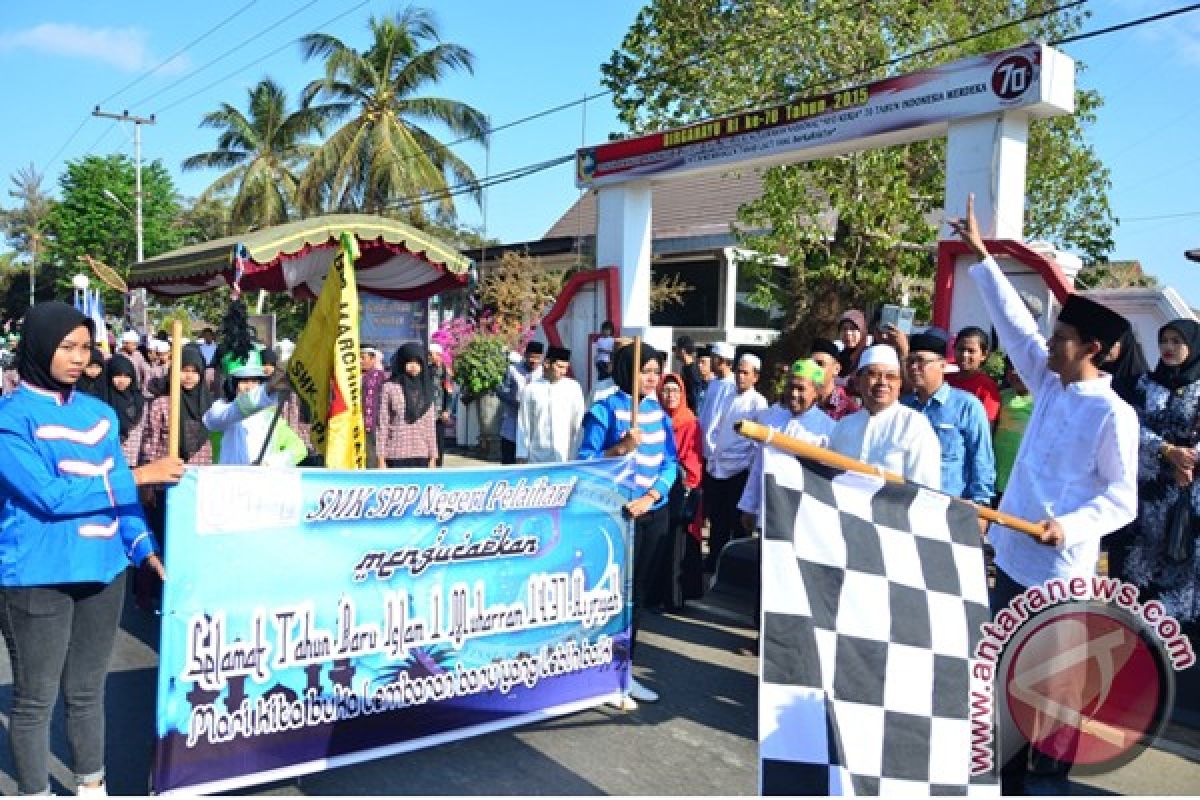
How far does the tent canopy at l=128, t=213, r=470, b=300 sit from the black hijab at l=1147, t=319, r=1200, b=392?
24.5 feet

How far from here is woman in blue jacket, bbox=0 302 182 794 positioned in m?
3.11

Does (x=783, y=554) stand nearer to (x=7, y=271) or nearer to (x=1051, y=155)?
(x=1051, y=155)

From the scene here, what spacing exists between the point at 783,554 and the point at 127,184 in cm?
4666

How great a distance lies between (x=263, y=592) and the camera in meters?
3.44

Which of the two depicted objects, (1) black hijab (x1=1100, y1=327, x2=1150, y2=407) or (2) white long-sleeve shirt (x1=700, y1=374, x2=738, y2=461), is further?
(2) white long-sleeve shirt (x1=700, y1=374, x2=738, y2=461)

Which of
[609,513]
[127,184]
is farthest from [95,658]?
[127,184]

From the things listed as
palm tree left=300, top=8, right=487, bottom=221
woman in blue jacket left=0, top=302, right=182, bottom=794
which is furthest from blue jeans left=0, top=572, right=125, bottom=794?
palm tree left=300, top=8, right=487, bottom=221

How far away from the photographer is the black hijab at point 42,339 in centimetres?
316

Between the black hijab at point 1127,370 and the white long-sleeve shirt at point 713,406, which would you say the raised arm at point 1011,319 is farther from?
the white long-sleeve shirt at point 713,406

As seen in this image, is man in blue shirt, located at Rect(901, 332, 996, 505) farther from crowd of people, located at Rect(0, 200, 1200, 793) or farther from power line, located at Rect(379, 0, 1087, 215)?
power line, located at Rect(379, 0, 1087, 215)

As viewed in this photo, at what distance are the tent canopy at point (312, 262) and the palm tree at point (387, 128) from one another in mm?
10183

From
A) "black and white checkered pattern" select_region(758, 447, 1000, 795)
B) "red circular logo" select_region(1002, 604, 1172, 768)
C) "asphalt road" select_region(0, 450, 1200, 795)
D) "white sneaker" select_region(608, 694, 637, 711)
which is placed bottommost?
"asphalt road" select_region(0, 450, 1200, 795)

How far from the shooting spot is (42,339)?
3156mm

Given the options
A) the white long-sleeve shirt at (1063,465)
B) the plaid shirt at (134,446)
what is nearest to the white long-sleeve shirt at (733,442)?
the white long-sleeve shirt at (1063,465)
